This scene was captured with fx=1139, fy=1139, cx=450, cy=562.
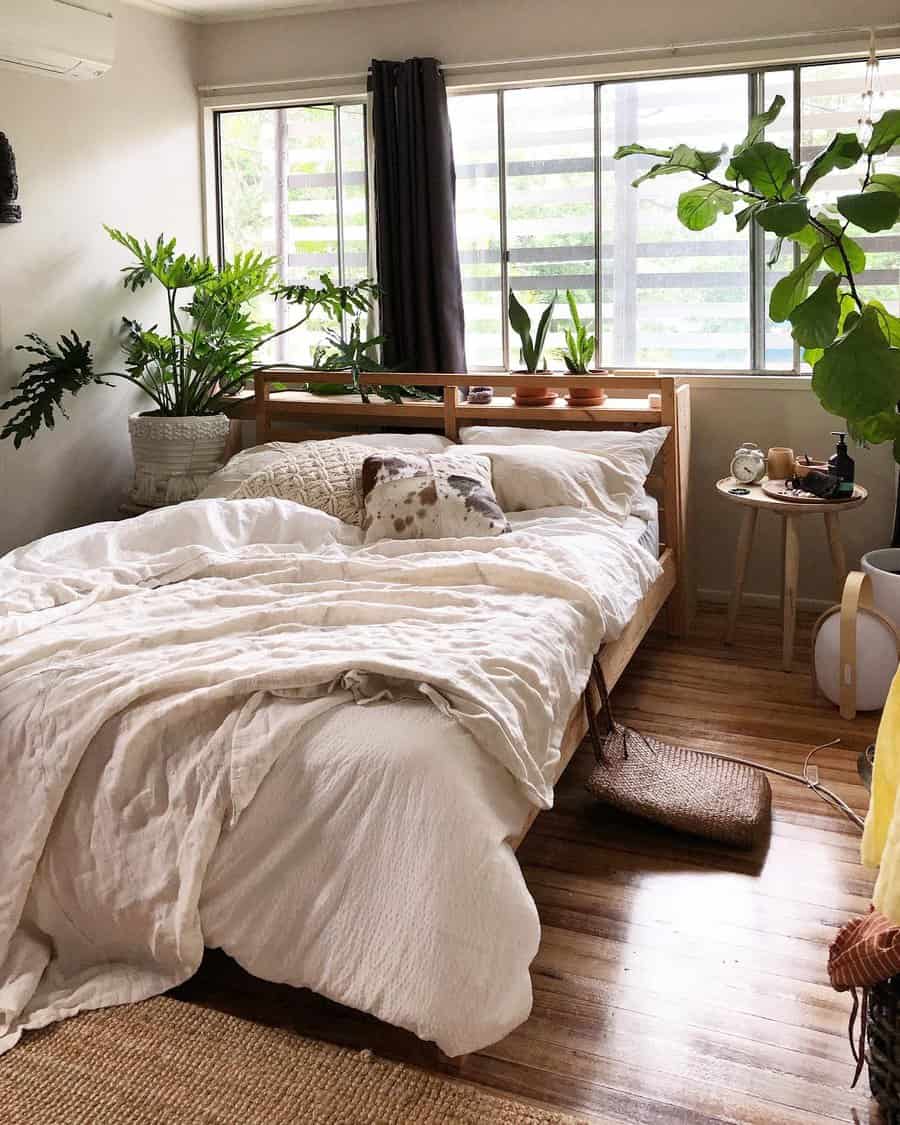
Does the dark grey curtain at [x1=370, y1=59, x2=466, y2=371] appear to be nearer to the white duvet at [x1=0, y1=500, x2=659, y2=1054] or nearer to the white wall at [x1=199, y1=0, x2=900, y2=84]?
the white wall at [x1=199, y1=0, x2=900, y2=84]

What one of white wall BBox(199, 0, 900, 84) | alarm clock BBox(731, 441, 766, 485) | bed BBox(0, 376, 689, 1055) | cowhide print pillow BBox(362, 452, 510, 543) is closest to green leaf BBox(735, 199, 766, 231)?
bed BBox(0, 376, 689, 1055)

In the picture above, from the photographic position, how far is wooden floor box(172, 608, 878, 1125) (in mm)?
1888

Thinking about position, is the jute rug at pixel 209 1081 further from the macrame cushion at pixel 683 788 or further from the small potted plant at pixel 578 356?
the small potted plant at pixel 578 356

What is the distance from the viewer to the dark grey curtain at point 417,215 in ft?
14.6

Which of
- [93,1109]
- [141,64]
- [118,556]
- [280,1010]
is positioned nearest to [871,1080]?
[280,1010]

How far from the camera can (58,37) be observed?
12.3 feet

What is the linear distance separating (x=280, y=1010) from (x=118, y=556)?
1467mm

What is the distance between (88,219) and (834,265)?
3.59 metres

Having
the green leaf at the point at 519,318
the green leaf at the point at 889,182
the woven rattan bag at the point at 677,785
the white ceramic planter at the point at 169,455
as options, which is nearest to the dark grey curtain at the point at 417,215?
the green leaf at the point at 519,318

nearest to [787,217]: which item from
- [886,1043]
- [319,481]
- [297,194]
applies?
[886,1043]

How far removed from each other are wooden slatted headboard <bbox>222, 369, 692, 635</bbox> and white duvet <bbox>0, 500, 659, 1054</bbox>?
1.68 m

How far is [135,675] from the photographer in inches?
87.0

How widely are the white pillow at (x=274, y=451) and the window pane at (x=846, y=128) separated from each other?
164 centimetres

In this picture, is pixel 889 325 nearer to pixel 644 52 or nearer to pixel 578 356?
pixel 578 356
